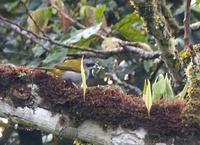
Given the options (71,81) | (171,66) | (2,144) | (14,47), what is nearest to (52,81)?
(71,81)

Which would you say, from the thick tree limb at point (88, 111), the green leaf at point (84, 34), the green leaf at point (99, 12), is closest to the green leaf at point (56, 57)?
the green leaf at point (84, 34)

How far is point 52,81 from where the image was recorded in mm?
1548

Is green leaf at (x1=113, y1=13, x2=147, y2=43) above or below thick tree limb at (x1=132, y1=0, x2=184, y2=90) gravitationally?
above

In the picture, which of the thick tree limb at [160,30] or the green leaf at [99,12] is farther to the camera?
the green leaf at [99,12]

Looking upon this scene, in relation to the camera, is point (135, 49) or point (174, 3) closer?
point (135, 49)

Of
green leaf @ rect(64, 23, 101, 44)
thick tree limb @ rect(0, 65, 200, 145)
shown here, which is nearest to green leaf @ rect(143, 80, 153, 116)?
thick tree limb @ rect(0, 65, 200, 145)

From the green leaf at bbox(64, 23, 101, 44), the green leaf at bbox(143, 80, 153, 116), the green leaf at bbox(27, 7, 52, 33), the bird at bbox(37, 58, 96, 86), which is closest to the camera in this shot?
the green leaf at bbox(143, 80, 153, 116)

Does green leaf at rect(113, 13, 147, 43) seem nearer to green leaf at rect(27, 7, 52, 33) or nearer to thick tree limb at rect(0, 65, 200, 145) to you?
green leaf at rect(27, 7, 52, 33)

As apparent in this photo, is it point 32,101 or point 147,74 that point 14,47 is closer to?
point 147,74

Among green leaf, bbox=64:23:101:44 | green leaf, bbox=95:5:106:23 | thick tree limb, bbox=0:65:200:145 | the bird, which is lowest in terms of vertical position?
thick tree limb, bbox=0:65:200:145

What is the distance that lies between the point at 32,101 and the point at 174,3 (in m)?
1.42

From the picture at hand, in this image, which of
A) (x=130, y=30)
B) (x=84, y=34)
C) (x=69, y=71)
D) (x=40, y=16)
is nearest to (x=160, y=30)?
(x=69, y=71)

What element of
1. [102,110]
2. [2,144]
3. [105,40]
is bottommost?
[2,144]

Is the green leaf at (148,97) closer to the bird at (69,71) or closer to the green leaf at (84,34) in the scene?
the bird at (69,71)
